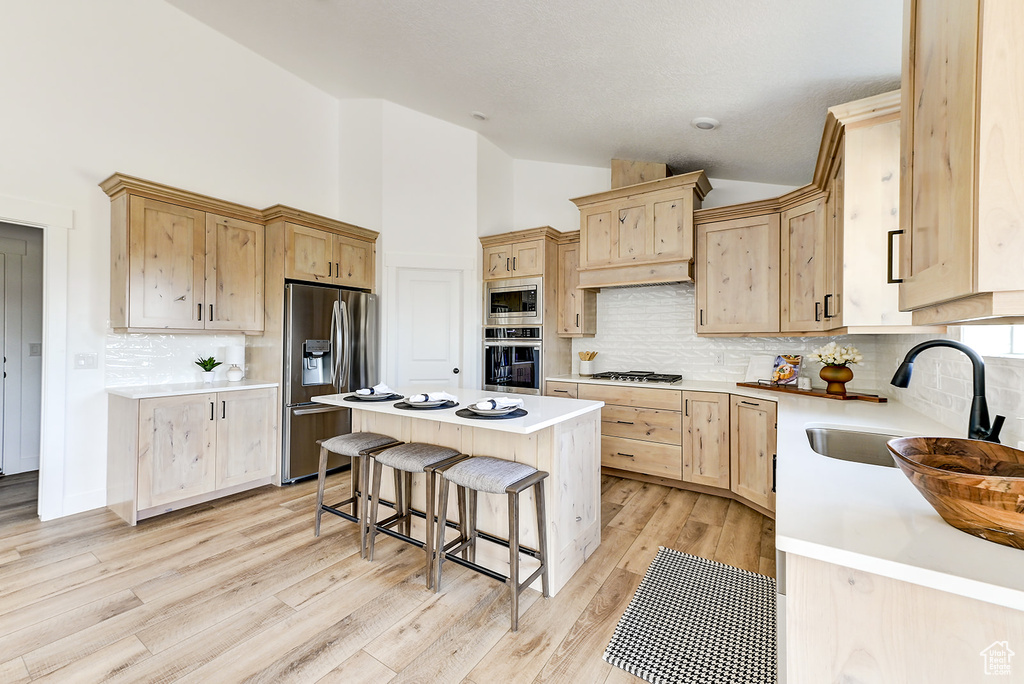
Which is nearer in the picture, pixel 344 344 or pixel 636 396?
pixel 636 396

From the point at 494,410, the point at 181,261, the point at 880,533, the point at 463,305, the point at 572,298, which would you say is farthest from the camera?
the point at 463,305

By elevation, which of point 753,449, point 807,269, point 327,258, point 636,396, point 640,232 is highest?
point 640,232

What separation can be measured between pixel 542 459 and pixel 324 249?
2.95 m

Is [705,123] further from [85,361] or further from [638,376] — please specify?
[85,361]

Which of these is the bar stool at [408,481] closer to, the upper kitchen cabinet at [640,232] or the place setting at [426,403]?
the place setting at [426,403]

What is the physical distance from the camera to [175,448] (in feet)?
10.0

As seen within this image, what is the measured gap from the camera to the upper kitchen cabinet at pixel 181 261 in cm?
305

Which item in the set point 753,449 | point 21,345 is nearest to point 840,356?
point 753,449

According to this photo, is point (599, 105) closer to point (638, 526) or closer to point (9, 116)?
point (638, 526)

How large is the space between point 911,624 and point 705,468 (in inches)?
110

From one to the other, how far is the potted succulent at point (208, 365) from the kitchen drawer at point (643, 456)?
342 cm

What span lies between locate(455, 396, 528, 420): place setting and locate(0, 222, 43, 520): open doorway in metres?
4.24

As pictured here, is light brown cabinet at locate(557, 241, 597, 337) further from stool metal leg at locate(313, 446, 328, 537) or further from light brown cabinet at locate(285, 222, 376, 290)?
stool metal leg at locate(313, 446, 328, 537)

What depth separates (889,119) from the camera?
1.91 meters
